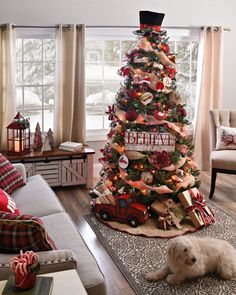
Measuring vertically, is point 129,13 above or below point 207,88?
above

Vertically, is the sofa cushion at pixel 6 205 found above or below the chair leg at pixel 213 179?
above

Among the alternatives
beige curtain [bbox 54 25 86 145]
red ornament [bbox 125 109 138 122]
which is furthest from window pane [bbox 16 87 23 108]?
red ornament [bbox 125 109 138 122]

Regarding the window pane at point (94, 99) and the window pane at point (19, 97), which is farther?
the window pane at point (94, 99)

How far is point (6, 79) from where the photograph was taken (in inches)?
205

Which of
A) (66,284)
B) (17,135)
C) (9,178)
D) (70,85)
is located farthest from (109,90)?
(66,284)

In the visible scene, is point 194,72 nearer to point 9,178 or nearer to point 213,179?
point 213,179

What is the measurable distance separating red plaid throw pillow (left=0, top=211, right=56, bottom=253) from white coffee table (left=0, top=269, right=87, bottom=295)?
25 centimetres

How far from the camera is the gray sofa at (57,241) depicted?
219cm

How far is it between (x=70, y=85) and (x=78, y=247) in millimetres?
3190

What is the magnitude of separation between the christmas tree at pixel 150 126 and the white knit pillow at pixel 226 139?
3.12 feet

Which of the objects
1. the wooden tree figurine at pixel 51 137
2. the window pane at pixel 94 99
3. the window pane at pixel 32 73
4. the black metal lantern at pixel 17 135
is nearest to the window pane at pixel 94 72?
the window pane at pixel 94 99

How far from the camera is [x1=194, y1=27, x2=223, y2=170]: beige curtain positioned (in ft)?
19.7

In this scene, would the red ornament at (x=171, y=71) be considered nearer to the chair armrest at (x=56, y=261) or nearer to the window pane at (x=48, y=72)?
the window pane at (x=48, y=72)

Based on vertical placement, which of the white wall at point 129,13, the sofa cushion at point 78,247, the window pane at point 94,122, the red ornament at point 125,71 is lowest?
the sofa cushion at point 78,247
